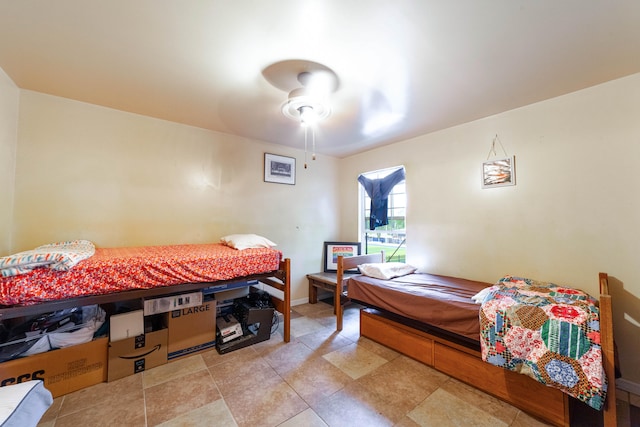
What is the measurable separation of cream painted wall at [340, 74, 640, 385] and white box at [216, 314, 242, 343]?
2.25 metres

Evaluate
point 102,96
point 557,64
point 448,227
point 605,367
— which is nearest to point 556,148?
point 557,64

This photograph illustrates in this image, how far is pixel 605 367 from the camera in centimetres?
132

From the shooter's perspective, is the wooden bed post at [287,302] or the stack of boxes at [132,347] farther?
the wooden bed post at [287,302]

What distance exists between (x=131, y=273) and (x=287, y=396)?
57.1 inches

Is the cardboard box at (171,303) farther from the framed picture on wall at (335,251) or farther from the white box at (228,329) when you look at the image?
the framed picture on wall at (335,251)

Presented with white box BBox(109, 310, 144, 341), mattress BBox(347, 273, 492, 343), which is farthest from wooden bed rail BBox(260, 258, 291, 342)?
white box BBox(109, 310, 144, 341)

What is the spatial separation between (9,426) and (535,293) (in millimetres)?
2910

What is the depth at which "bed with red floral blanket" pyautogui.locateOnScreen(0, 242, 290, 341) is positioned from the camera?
1.46 metres

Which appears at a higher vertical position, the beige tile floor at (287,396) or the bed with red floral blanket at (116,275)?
the bed with red floral blanket at (116,275)

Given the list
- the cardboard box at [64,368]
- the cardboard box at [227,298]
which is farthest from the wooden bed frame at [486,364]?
the cardboard box at [64,368]

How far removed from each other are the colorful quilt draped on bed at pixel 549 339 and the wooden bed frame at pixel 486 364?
86 mm

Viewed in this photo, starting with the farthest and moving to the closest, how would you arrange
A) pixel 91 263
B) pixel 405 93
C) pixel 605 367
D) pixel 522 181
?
pixel 522 181 → pixel 405 93 → pixel 91 263 → pixel 605 367

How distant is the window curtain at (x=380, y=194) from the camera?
351 cm

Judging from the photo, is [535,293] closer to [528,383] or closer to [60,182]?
[528,383]
